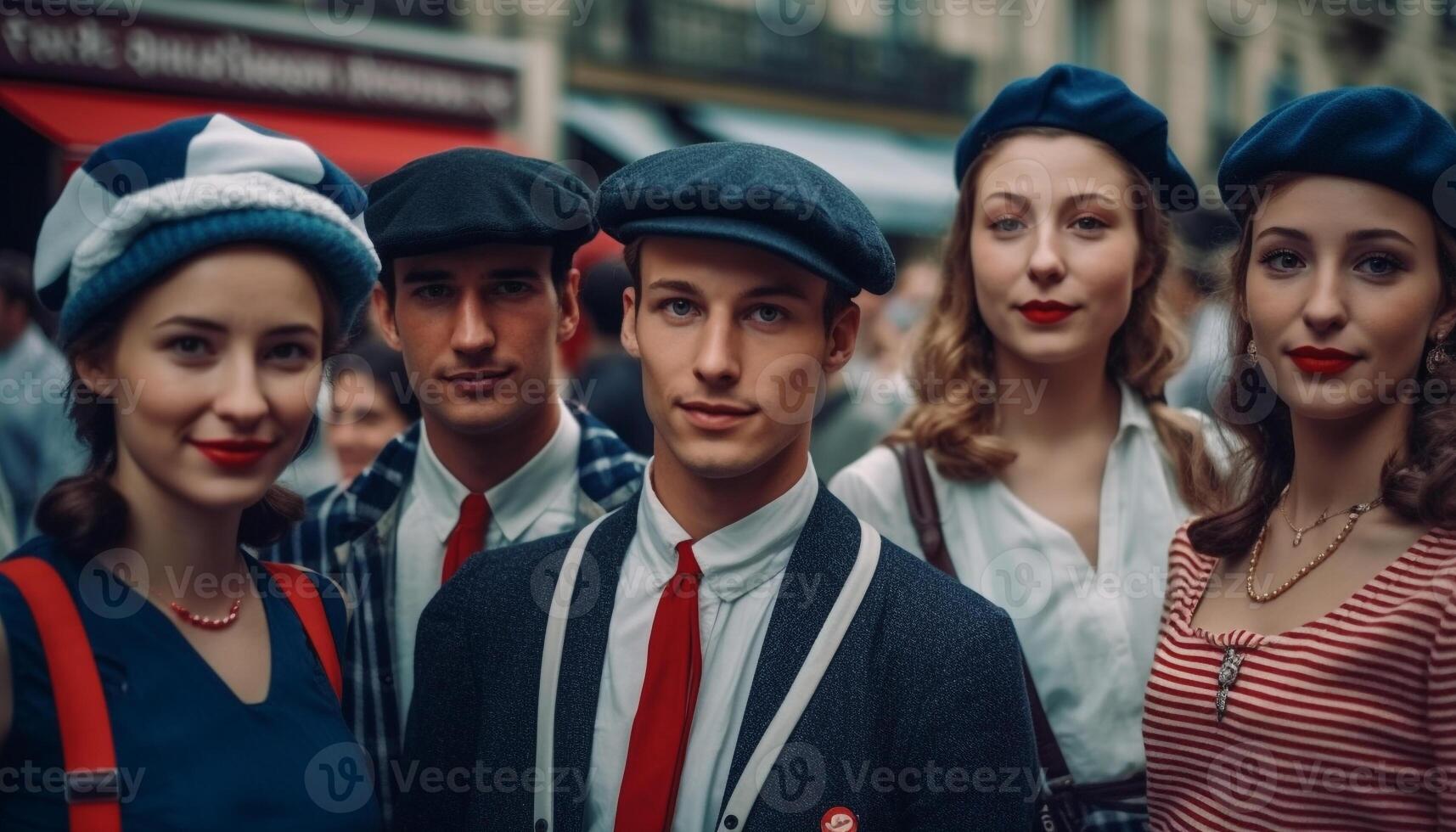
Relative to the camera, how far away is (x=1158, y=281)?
3158 millimetres

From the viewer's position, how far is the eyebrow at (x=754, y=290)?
2070 millimetres

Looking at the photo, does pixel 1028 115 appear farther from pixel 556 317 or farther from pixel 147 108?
pixel 147 108

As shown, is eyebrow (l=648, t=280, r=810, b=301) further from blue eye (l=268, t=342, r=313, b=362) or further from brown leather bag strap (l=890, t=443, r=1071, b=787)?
brown leather bag strap (l=890, t=443, r=1071, b=787)

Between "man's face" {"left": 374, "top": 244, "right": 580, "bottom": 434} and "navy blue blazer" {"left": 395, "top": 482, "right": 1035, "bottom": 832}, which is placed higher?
"man's face" {"left": 374, "top": 244, "right": 580, "bottom": 434}

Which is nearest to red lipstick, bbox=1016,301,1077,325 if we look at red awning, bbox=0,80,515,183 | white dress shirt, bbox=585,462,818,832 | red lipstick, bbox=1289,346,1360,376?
red lipstick, bbox=1289,346,1360,376

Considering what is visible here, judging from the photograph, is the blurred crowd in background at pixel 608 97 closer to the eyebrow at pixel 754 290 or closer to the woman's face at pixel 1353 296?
the woman's face at pixel 1353 296

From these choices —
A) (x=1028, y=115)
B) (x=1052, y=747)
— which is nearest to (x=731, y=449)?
(x=1052, y=747)

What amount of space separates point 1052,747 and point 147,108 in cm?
914

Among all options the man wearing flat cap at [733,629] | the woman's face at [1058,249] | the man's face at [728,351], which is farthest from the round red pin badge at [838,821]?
the woman's face at [1058,249]

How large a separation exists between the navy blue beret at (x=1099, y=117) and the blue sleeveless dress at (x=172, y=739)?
78.5 inches

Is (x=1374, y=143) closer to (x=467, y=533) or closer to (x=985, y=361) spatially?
(x=985, y=361)

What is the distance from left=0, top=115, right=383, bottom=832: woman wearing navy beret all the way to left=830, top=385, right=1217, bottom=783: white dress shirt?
4.48 feet

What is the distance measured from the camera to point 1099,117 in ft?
9.44

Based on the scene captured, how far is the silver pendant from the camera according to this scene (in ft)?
6.84
